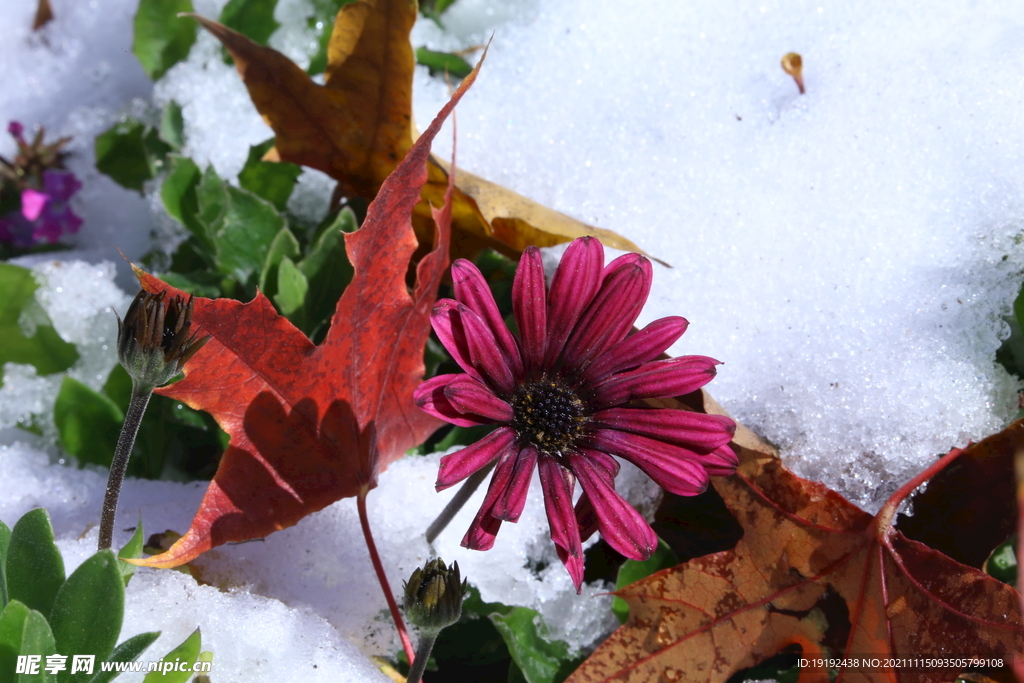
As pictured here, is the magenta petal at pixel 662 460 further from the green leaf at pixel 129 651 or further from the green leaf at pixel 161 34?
the green leaf at pixel 161 34

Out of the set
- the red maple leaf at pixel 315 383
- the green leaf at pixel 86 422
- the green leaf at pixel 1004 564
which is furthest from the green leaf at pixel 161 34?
the green leaf at pixel 1004 564

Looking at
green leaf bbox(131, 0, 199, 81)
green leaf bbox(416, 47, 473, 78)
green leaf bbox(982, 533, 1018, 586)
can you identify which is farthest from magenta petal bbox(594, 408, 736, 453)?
green leaf bbox(131, 0, 199, 81)

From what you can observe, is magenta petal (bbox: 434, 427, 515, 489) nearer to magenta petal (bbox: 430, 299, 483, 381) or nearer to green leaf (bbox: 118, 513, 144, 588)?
magenta petal (bbox: 430, 299, 483, 381)

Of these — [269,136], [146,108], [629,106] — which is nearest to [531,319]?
[629,106]

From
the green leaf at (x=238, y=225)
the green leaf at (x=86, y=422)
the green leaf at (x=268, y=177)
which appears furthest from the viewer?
the green leaf at (x=268, y=177)

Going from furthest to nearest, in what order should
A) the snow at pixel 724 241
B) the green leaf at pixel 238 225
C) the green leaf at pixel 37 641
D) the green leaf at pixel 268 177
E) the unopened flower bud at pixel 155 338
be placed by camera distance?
the green leaf at pixel 268 177
the green leaf at pixel 238 225
the snow at pixel 724 241
the unopened flower bud at pixel 155 338
the green leaf at pixel 37 641

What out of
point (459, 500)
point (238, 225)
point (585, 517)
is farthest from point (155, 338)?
point (238, 225)

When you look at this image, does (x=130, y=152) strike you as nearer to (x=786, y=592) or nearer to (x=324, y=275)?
(x=324, y=275)
